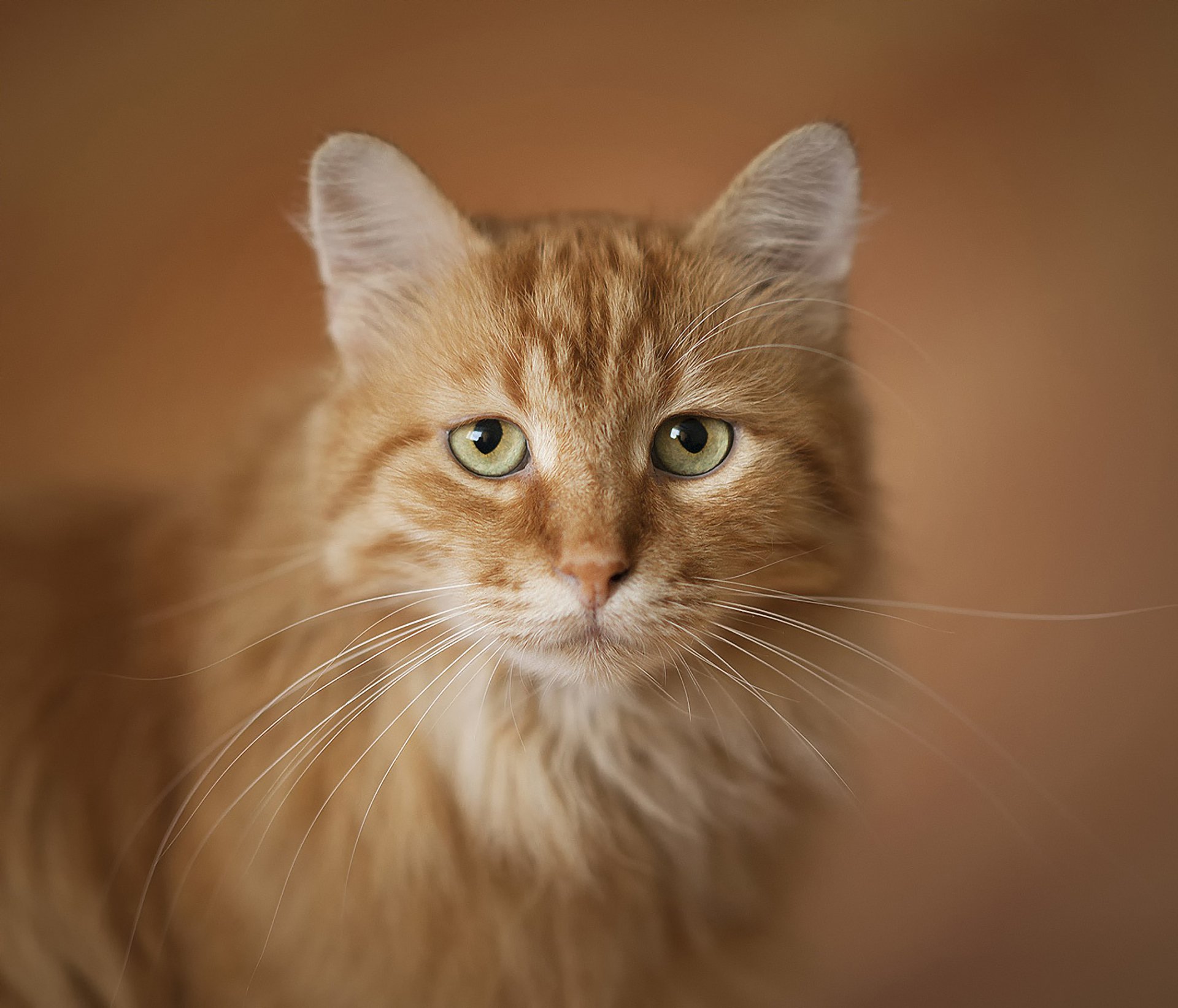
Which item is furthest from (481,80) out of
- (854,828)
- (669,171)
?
(854,828)

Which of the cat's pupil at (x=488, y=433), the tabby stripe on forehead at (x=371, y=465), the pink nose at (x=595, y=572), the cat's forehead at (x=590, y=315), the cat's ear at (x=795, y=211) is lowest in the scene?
the pink nose at (x=595, y=572)

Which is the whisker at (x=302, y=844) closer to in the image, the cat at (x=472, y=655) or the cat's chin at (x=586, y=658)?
the cat at (x=472, y=655)

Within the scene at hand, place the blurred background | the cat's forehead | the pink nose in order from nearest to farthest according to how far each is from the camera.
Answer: the pink nose, the cat's forehead, the blurred background

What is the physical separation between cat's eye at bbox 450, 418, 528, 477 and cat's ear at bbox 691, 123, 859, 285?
1.18ft

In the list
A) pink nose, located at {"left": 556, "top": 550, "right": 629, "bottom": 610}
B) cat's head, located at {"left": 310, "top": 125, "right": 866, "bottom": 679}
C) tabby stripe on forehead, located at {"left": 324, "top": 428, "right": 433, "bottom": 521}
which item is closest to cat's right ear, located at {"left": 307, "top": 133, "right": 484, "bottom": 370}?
cat's head, located at {"left": 310, "top": 125, "right": 866, "bottom": 679}

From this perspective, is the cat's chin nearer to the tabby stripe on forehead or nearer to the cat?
the cat

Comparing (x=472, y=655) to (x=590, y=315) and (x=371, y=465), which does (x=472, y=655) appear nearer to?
(x=371, y=465)

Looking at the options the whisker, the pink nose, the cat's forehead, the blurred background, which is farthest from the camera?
the blurred background

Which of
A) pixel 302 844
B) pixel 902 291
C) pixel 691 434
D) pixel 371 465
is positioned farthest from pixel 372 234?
pixel 902 291

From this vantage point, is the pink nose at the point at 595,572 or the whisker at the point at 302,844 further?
the whisker at the point at 302,844

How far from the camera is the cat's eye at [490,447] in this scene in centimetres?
109

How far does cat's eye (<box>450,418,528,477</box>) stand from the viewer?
1.09 meters

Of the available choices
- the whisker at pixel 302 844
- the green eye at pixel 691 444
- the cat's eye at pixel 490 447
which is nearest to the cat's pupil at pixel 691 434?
the green eye at pixel 691 444

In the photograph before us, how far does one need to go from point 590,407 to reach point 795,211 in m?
0.40
